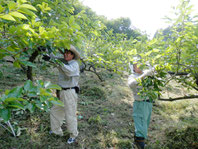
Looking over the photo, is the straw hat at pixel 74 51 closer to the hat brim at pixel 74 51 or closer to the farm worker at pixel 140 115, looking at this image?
the hat brim at pixel 74 51

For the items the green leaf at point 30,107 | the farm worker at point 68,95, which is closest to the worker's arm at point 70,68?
the farm worker at point 68,95

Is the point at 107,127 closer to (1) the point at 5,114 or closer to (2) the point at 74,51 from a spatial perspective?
(2) the point at 74,51

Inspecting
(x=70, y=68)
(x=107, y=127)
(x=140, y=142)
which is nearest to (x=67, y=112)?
(x=70, y=68)

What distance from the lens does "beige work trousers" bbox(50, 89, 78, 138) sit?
2748 millimetres

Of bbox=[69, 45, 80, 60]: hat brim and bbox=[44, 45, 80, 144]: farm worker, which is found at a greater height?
bbox=[69, 45, 80, 60]: hat brim

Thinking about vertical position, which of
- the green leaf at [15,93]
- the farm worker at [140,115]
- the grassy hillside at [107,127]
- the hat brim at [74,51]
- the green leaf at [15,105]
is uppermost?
the hat brim at [74,51]

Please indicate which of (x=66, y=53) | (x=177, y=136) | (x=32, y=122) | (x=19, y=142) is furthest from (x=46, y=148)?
(x=177, y=136)

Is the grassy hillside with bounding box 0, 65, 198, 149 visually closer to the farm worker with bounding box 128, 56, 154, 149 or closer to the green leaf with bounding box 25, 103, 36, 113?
the farm worker with bounding box 128, 56, 154, 149

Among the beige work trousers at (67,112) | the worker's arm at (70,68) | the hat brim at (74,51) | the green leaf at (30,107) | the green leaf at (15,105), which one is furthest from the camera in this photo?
the beige work trousers at (67,112)

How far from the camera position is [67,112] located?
2783mm

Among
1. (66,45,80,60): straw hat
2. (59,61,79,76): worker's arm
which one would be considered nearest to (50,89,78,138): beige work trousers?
(59,61,79,76): worker's arm

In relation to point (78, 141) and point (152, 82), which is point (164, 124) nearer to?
point (78, 141)

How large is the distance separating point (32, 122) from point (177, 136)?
10.5 ft

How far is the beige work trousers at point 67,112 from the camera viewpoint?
275cm
